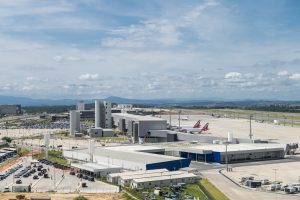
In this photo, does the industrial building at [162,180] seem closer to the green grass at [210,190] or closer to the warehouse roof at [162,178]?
the warehouse roof at [162,178]

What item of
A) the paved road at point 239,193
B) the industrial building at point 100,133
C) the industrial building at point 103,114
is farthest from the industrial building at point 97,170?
the industrial building at point 103,114

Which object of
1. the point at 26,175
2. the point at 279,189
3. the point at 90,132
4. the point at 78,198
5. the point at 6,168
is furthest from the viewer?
the point at 90,132

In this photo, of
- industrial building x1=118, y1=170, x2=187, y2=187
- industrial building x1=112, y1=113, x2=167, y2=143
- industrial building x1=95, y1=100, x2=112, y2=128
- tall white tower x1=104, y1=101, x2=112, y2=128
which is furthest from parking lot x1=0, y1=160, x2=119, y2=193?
tall white tower x1=104, y1=101, x2=112, y2=128

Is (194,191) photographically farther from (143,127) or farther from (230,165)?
(143,127)

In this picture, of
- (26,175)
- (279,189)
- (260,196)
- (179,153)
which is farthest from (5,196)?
(179,153)

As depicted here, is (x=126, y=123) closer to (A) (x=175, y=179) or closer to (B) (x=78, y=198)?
(A) (x=175, y=179)

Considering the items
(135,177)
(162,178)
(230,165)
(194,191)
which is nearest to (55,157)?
(135,177)
